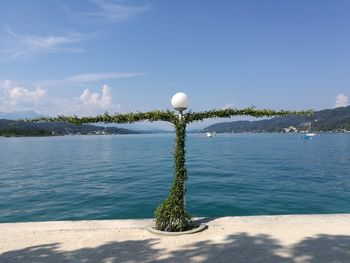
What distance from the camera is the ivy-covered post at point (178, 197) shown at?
1055 centimetres

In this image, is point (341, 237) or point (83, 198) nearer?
point (341, 237)

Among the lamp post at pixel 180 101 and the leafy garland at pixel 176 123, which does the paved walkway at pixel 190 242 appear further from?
→ the lamp post at pixel 180 101

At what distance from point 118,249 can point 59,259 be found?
56.2 inches

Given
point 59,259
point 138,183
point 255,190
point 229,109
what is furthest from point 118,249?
point 138,183

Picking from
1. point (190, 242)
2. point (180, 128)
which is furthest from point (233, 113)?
point (190, 242)

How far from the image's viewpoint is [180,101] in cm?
1073

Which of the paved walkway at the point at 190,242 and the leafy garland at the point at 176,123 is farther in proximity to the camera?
the leafy garland at the point at 176,123

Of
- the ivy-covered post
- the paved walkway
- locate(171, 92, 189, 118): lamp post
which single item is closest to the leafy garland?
the ivy-covered post

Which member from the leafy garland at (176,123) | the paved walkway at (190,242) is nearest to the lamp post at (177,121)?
the leafy garland at (176,123)

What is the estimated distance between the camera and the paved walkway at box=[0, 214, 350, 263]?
831cm

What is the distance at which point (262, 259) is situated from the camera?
807 cm

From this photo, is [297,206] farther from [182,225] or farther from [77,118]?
[77,118]

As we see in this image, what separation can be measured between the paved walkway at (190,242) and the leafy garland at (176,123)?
737 mm

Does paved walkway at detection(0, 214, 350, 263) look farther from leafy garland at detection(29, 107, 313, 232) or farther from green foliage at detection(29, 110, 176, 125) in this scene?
green foliage at detection(29, 110, 176, 125)
